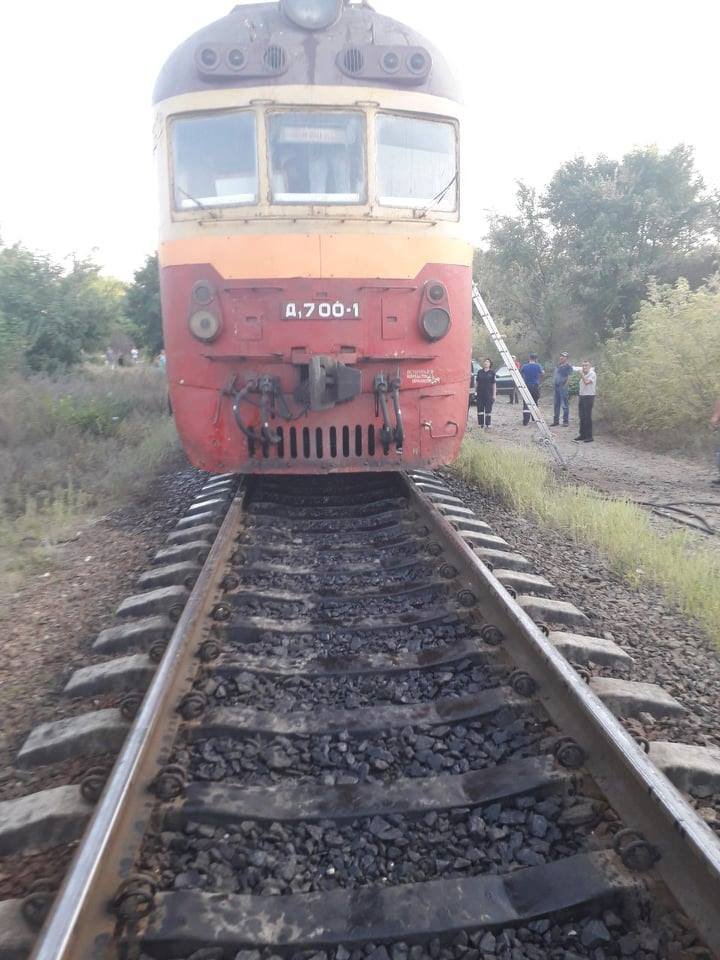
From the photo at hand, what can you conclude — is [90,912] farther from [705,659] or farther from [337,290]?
[337,290]

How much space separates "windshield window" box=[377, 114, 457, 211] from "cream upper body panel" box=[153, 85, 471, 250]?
0.27ft

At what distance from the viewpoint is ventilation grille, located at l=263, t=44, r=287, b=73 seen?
5797 mm

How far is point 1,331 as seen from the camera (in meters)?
13.6

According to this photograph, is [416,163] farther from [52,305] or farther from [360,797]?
[52,305]

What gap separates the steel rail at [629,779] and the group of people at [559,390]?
29.7 ft

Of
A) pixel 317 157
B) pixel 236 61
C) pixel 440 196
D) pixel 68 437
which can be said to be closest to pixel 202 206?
pixel 317 157

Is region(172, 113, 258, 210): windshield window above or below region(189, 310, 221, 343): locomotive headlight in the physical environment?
above

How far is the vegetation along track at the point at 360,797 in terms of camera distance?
78.1 inches

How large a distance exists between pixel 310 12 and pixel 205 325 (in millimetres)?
2681

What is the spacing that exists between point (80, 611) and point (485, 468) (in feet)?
15.6

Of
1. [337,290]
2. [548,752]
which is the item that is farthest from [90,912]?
[337,290]

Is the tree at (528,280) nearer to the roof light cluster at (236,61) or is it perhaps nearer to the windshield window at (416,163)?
the windshield window at (416,163)

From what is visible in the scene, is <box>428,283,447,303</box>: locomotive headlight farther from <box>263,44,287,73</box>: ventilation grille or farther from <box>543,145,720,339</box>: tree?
<box>543,145,720,339</box>: tree

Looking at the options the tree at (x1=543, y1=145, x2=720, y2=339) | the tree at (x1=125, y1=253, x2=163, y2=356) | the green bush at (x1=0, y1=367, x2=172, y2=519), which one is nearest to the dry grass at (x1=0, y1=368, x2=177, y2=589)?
the green bush at (x1=0, y1=367, x2=172, y2=519)
